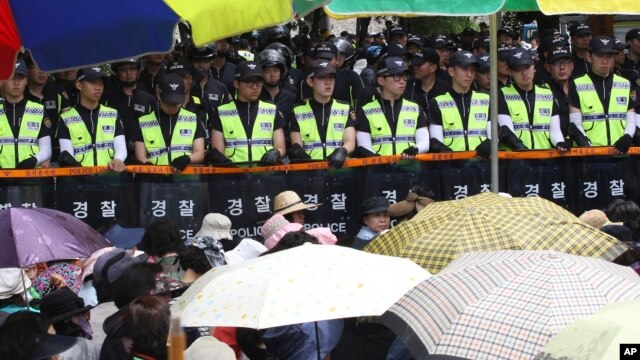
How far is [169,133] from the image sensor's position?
1273cm

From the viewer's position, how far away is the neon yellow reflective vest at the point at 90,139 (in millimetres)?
12516

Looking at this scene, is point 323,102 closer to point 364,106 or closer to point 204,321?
point 364,106

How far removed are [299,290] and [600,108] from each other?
755cm

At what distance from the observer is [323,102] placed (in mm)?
13148

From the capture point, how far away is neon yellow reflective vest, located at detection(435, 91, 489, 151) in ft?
Answer: 43.6

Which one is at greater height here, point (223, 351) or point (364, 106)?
point (364, 106)

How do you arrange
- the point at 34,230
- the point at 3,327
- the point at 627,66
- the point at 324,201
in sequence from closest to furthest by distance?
the point at 3,327
the point at 34,230
the point at 324,201
the point at 627,66

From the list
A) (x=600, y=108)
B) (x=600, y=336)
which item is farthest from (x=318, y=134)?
(x=600, y=336)

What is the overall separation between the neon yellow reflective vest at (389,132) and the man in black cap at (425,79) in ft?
3.68

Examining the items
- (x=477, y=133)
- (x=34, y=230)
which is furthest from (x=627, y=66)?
(x=34, y=230)

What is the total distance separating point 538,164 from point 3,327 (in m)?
7.26

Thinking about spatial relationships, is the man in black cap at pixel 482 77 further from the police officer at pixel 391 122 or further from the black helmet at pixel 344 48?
the black helmet at pixel 344 48

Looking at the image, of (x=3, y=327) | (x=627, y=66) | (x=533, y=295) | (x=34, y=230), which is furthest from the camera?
(x=627, y=66)

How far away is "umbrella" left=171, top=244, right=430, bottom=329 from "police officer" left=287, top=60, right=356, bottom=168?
19.0 ft
